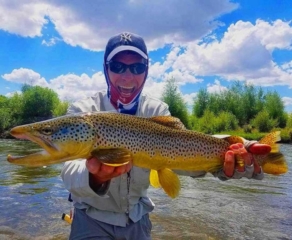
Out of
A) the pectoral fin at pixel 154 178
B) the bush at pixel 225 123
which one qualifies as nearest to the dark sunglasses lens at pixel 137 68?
the pectoral fin at pixel 154 178

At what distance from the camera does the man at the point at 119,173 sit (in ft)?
8.38

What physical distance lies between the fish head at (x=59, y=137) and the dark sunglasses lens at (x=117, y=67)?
0.93m

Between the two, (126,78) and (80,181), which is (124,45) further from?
(80,181)

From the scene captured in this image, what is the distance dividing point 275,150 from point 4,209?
6.10 m

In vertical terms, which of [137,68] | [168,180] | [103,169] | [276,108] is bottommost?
[168,180]

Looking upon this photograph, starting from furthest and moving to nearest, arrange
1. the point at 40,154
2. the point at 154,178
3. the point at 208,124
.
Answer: the point at 208,124 → the point at 154,178 → the point at 40,154

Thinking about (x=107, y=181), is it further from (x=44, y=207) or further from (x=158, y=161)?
(x=44, y=207)

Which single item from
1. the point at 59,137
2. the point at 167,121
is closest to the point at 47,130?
the point at 59,137

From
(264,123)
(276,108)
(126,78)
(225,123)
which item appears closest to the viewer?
(126,78)

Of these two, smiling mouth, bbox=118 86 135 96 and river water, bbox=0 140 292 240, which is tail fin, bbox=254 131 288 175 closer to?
smiling mouth, bbox=118 86 135 96

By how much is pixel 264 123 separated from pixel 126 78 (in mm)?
45941

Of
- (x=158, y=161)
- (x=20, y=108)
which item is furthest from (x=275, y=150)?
(x=20, y=108)

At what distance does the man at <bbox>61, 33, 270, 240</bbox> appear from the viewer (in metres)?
2.55

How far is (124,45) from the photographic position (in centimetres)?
318
